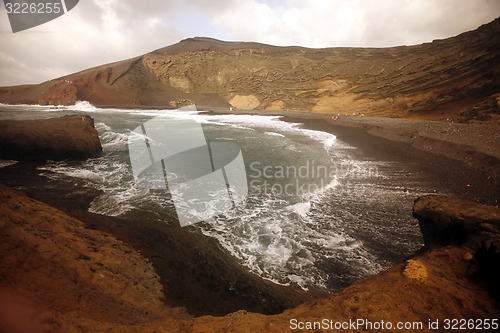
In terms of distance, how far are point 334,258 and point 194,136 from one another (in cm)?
1266

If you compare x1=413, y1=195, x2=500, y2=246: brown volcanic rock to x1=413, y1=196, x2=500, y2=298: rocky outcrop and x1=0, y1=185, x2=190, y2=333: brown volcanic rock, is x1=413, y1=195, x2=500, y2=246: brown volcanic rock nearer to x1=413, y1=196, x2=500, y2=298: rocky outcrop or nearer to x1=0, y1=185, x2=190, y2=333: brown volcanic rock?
x1=413, y1=196, x2=500, y2=298: rocky outcrop

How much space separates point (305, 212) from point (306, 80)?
31602 millimetres

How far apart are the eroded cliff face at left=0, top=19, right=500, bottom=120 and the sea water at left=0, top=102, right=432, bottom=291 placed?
13839 mm

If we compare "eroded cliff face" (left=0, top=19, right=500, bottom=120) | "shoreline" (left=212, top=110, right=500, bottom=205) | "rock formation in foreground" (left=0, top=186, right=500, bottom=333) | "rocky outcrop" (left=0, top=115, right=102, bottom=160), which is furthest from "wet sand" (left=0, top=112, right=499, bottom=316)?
"eroded cliff face" (left=0, top=19, right=500, bottom=120)

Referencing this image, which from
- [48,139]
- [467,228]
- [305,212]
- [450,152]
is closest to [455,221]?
[467,228]

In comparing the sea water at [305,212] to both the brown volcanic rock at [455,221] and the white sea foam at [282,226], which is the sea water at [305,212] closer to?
the white sea foam at [282,226]

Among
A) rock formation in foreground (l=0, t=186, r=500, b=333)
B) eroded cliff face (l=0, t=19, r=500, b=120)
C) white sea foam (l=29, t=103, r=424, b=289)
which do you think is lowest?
white sea foam (l=29, t=103, r=424, b=289)

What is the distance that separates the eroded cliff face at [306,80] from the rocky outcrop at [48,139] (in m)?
21.9

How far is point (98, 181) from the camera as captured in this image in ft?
22.2

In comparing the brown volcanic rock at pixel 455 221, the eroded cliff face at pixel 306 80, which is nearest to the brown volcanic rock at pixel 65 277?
the brown volcanic rock at pixel 455 221

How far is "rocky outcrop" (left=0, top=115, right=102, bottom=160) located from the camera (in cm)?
782

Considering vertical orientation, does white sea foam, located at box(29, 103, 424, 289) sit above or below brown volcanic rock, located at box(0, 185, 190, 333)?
below

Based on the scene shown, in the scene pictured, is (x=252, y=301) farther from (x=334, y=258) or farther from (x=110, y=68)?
(x=110, y=68)

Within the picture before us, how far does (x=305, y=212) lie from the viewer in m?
5.72
